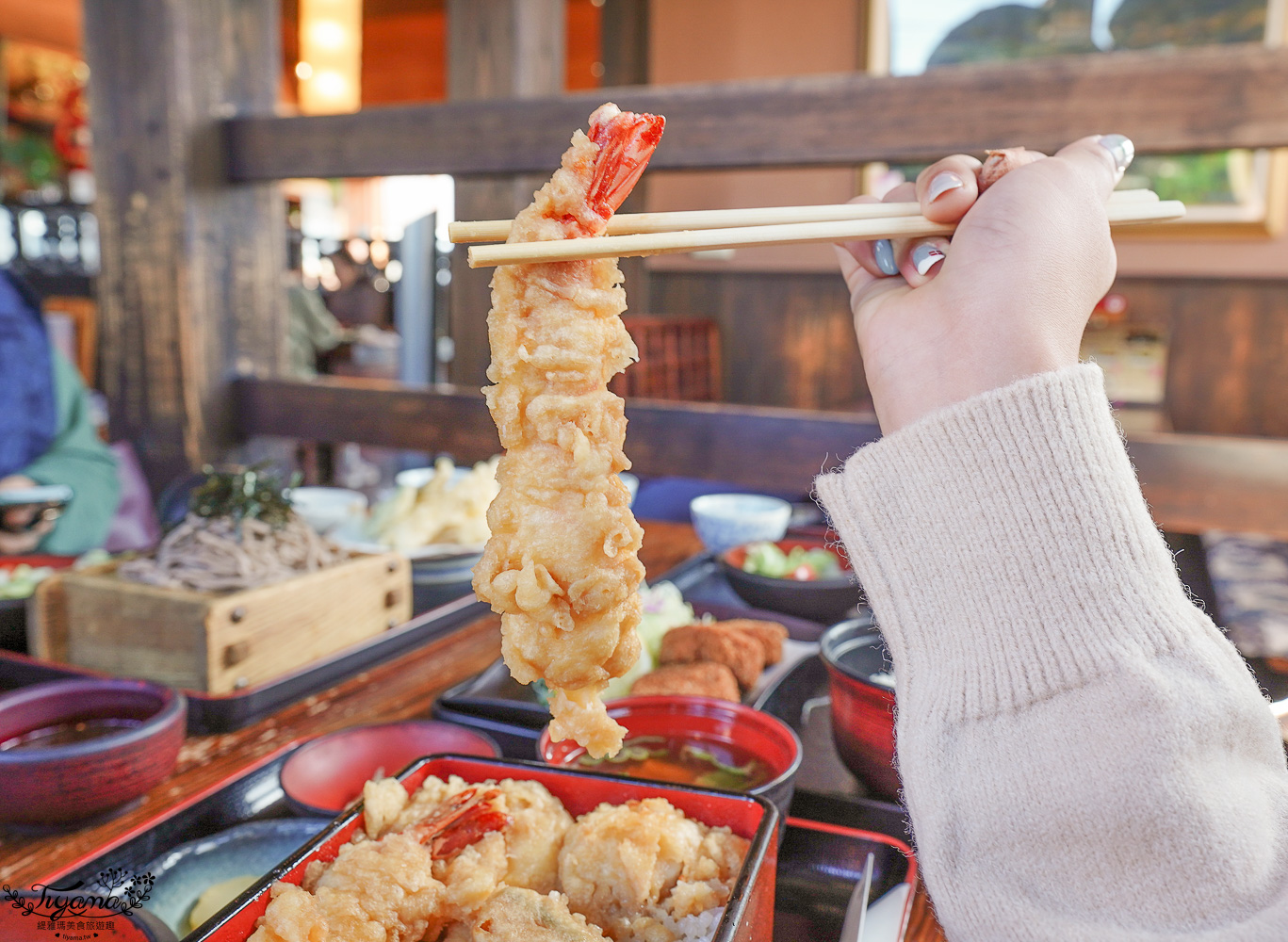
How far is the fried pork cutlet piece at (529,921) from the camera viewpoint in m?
0.73

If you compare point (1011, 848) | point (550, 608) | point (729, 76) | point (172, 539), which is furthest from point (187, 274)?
point (729, 76)

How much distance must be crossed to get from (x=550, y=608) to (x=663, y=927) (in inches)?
12.3

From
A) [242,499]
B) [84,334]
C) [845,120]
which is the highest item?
[845,120]

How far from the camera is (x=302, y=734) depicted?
4.54 feet

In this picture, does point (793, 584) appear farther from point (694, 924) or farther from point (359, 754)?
point (694, 924)

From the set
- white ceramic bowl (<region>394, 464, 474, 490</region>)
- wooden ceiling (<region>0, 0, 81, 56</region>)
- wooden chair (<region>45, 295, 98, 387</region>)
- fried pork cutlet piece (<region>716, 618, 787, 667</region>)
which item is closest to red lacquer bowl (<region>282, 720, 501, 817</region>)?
fried pork cutlet piece (<region>716, 618, 787, 667</region>)

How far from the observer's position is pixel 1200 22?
4.73 m

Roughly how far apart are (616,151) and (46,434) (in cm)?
280

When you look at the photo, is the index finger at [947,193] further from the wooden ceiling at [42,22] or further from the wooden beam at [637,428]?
the wooden ceiling at [42,22]

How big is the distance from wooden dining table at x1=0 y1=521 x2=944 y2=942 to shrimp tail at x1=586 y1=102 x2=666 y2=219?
0.79m

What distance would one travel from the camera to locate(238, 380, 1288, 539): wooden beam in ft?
6.84

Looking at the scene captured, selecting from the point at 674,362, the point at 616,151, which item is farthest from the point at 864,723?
the point at 674,362

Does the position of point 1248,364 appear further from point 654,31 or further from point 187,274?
point 187,274

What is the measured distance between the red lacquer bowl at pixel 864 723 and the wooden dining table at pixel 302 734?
6.9 inches
